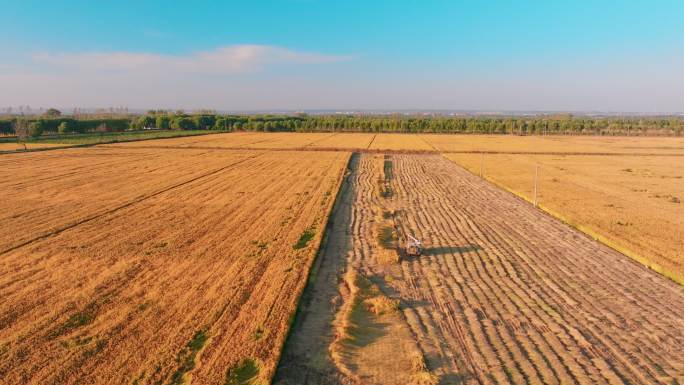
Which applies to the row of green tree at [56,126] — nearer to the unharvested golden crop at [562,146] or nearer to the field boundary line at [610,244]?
the unharvested golden crop at [562,146]

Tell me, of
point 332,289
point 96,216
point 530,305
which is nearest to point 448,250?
point 530,305

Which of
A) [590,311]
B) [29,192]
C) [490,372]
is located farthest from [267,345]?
[29,192]

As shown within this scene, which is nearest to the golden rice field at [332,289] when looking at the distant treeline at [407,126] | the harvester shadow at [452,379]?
the harvester shadow at [452,379]

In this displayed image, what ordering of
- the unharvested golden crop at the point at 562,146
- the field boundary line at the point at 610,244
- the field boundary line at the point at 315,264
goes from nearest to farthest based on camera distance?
the field boundary line at the point at 315,264
the field boundary line at the point at 610,244
the unharvested golden crop at the point at 562,146

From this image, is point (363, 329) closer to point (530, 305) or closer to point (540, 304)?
point (530, 305)

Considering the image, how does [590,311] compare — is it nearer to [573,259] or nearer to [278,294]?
[573,259]

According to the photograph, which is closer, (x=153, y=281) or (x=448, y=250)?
(x=153, y=281)

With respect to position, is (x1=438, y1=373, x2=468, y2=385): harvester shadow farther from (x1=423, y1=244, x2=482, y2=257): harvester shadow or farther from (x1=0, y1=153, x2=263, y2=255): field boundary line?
(x1=0, y1=153, x2=263, y2=255): field boundary line
